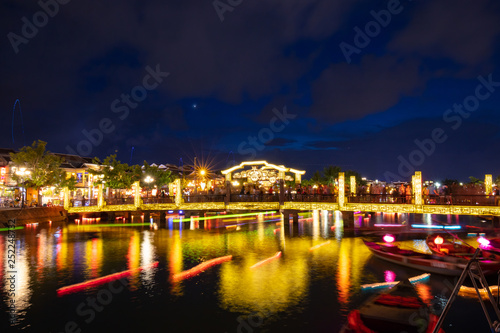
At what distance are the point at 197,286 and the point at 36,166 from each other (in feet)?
134

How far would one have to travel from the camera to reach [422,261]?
2044cm

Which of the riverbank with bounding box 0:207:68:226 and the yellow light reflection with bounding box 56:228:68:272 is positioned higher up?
the riverbank with bounding box 0:207:68:226

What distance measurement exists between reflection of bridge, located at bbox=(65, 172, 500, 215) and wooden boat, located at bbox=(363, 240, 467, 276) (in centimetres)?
703

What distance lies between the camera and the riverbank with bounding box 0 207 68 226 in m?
41.5

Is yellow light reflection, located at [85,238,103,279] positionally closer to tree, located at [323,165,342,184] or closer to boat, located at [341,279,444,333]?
boat, located at [341,279,444,333]

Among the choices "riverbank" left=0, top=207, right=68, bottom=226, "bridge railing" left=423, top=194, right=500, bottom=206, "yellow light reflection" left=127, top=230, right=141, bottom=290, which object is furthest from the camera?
"riverbank" left=0, top=207, right=68, bottom=226

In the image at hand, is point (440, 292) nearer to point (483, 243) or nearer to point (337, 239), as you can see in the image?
point (483, 243)

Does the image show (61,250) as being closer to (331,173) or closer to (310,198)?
(310,198)

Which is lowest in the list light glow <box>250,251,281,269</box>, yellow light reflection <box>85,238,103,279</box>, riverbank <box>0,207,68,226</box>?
light glow <box>250,251,281,269</box>

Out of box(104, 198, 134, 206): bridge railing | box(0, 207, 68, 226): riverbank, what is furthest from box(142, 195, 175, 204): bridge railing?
box(0, 207, 68, 226): riverbank

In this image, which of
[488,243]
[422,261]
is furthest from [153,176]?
[488,243]

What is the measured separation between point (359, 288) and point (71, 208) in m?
43.1

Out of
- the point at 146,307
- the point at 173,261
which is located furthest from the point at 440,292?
A: the point at 173,261

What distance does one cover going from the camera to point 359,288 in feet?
59.9
